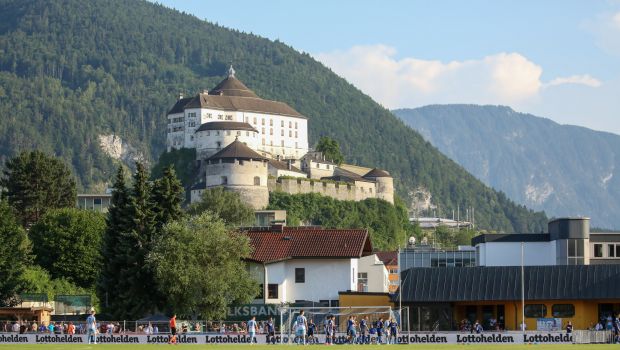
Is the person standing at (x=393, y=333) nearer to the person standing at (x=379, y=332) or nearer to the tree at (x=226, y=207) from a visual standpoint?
the person standing at (x=379, y=332)

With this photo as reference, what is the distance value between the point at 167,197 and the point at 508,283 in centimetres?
2349

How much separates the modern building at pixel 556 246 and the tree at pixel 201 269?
2079 centimetres

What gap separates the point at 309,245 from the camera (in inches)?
3374

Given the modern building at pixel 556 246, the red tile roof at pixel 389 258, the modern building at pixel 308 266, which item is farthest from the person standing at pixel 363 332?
the red tile roof at pixel 389 258

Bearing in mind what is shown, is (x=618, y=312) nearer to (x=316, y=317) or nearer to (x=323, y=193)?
(x=316, y=317)

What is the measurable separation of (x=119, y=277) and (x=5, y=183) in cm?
6100

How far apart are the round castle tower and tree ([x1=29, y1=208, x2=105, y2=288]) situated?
2420 inches

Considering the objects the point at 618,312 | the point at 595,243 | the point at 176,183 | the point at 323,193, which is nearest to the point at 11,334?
the point at 176,183

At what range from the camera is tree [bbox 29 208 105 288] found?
380 ft

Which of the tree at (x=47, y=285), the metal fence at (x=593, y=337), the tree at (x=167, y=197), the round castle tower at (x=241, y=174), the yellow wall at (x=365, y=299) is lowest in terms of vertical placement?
the metal fence at (x=593, y=337)

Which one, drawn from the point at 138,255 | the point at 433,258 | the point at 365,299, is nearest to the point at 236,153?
the point at 433,258

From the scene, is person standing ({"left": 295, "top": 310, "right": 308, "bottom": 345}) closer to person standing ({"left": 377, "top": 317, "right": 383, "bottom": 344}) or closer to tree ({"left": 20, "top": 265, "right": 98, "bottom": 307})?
person standing ({"left": 377, "top": 317, "right": 383, "bottom": 344})

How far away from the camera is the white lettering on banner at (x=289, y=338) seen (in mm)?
59562

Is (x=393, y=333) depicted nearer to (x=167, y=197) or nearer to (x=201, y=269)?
(x=201, y=269)
